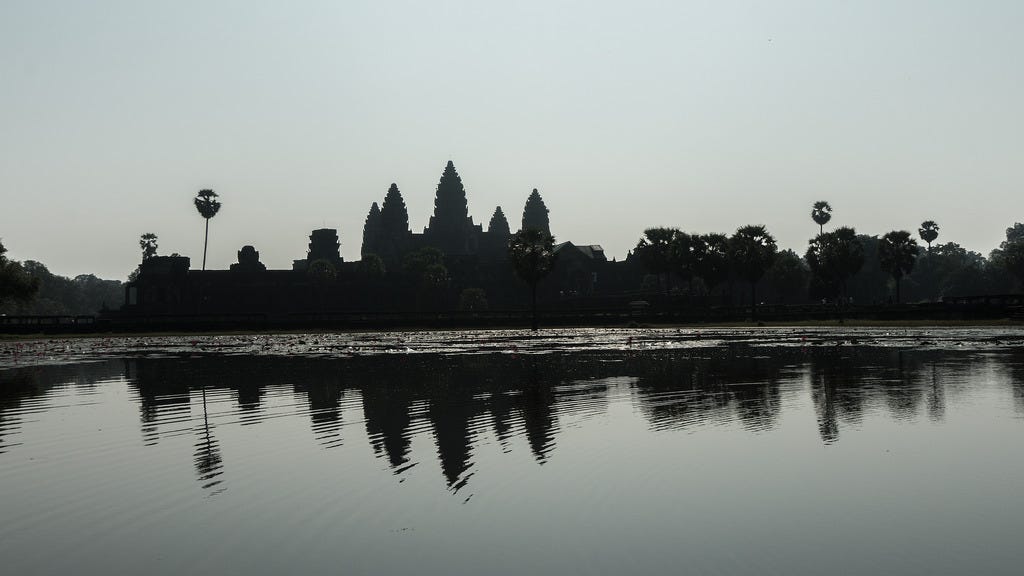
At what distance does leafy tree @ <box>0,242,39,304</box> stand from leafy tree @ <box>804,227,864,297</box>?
291 feet

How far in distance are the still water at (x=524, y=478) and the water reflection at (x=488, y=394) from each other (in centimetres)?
14

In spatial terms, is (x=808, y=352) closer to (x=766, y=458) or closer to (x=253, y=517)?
(x=766, y=458)

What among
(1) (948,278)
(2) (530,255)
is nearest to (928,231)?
(1) (948,278)

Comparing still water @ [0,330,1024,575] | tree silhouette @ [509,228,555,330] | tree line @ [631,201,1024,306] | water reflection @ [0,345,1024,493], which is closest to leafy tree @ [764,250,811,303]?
tree line @ [631,201,1024,306]

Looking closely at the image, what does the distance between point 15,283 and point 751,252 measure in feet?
267

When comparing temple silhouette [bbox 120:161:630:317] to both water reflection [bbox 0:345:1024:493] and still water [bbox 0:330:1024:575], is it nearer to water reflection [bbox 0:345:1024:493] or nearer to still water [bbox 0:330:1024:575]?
water reflection [bbox 0:345:1024:493]

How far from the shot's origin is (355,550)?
8914 millimetres

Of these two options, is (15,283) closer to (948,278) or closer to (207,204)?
(207,204)

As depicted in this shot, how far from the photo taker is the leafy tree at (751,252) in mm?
111812

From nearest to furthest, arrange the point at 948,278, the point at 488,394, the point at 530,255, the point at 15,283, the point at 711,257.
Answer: the point at 488,394
the point at 15,283
the point at 530,255
the point at 711,257
the point at 948,278

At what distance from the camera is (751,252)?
112 m

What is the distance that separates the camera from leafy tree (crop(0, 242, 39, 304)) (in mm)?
87375

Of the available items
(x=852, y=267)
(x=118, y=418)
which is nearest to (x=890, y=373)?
(x=118, y=418)

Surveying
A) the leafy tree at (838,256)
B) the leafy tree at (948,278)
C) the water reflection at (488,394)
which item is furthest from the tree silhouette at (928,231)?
the water reflection at (488,394)
